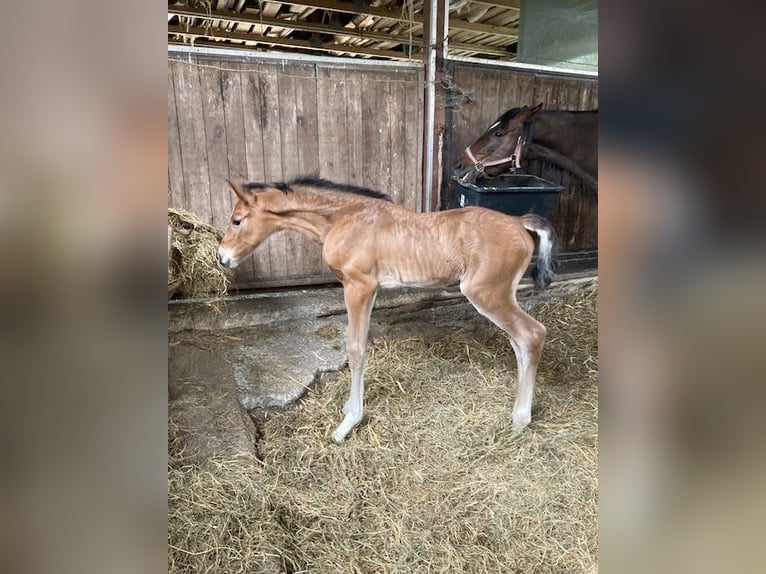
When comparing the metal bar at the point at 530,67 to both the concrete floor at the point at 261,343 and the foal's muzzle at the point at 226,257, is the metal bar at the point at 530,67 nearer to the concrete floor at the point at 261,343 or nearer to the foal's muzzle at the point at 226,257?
the concrete floor at the point at 261,343

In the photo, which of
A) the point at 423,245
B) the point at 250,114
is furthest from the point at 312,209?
the point at 250,114

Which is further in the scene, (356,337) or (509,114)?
Result: (509,114)

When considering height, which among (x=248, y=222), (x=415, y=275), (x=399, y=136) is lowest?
(x=415, y=275)

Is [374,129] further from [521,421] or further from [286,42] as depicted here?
[286,42]

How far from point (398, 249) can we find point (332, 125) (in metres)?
1.66

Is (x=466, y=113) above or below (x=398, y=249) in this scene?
above

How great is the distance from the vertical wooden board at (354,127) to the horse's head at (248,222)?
1358 mm

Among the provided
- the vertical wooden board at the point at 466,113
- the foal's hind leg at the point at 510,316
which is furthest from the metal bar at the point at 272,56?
the foal's hind leg at the point at 510,316

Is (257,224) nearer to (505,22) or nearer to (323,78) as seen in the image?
(323,78)

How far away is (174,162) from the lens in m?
3.26

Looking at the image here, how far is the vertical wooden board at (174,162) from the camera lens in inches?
125

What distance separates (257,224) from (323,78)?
1598 mm
